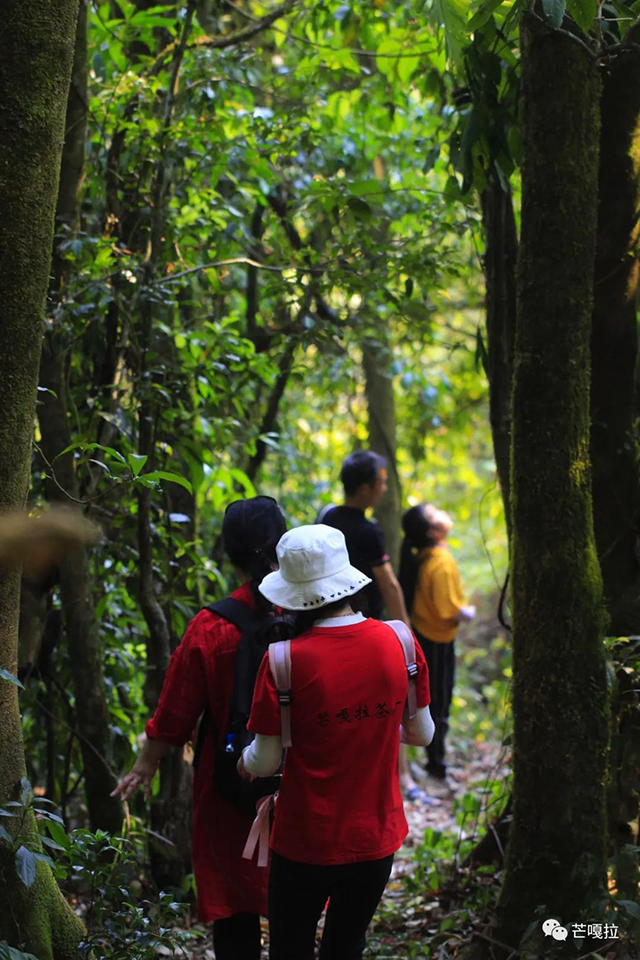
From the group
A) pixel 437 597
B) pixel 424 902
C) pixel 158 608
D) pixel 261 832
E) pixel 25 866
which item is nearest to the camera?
pixel 25 866

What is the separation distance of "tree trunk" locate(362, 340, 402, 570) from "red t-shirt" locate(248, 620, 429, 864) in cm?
541

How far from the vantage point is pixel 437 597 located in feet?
22.2

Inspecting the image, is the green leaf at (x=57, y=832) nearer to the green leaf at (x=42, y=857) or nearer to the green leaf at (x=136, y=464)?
the green leaf at (x=42, y=857)

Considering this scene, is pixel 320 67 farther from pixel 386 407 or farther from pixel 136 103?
pixel 386 407

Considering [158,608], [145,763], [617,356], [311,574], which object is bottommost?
[145,763]

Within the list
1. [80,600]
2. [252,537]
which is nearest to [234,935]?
[252,537]

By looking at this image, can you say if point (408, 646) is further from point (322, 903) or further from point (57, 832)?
point (57, 832)

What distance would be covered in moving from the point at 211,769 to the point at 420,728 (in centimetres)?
71

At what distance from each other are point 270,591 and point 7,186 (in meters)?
1.31

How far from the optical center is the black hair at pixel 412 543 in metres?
6.93

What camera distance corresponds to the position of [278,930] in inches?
107

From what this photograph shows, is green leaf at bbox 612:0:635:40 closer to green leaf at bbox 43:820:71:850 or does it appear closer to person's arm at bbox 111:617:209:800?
person's arm at bbox 111:617:209:800

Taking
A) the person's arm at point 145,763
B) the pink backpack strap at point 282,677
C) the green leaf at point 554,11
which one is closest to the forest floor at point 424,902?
the person's arm at point 145,763

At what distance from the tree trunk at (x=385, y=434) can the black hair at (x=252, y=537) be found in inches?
188
